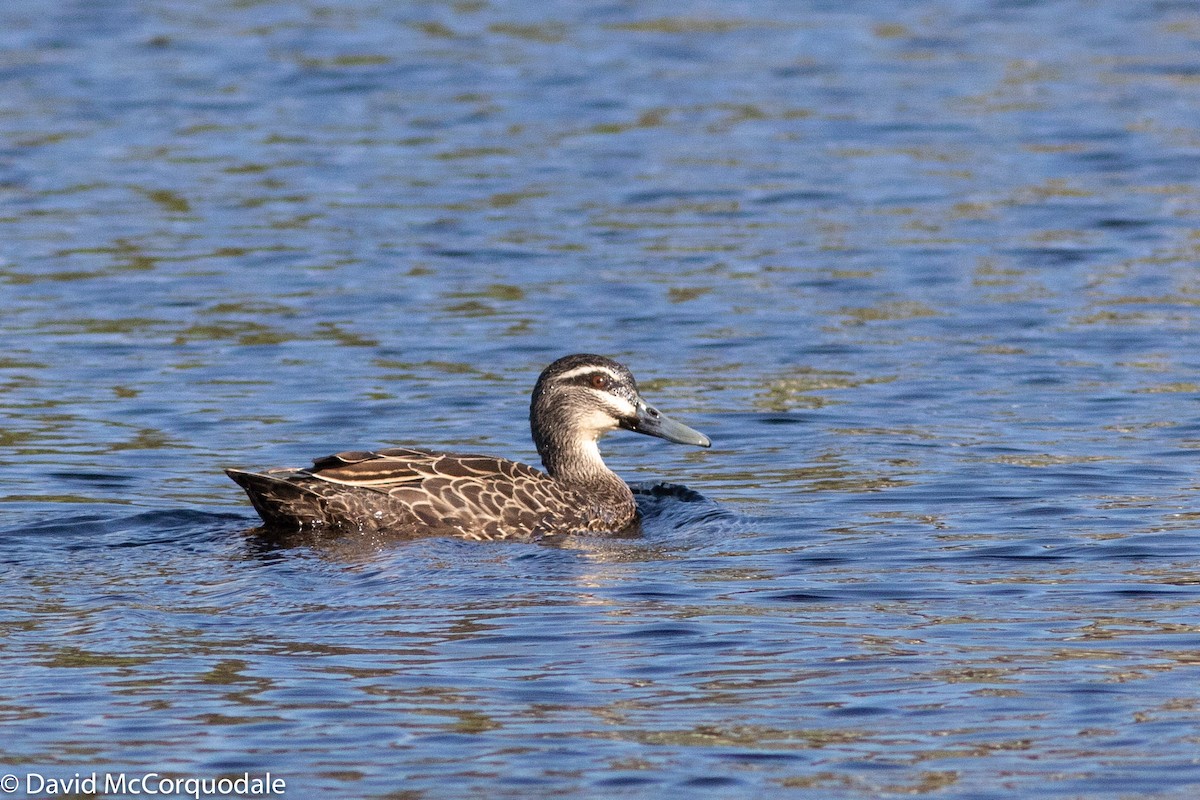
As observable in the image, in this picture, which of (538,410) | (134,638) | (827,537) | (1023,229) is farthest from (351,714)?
(1023,229)

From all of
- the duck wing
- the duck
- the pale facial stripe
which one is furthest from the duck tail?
the pale facial stripe

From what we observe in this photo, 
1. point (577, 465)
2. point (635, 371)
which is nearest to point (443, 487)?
point (577, 465)

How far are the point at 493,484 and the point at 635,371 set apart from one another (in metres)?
3.90

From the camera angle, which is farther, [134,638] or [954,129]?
[954,129]

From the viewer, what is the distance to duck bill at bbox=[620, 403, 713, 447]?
13.0m

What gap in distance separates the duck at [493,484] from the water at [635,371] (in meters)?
0.25

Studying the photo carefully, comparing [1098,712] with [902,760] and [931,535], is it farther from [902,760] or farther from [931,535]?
[931,535]

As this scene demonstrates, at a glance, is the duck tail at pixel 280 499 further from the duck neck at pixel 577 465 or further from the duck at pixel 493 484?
the duck neck at pixel 577 465

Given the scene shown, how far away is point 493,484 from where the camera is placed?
12055 mm

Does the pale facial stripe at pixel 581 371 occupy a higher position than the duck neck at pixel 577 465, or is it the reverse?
the pale facial stripe at pixel 581 371

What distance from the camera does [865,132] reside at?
23.6 m

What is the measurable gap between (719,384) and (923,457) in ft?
7.82

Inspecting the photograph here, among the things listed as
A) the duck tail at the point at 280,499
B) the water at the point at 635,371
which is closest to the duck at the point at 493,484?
the duck tail at the point at 280,499

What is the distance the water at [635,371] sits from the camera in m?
8.48
